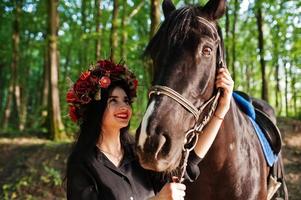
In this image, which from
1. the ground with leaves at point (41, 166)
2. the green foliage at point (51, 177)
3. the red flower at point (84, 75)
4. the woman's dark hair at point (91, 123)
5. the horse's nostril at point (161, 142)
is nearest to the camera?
the horse's nostril at point (161, 142)

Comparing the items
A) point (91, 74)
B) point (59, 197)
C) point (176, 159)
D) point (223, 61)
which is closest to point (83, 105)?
point (91, 74)

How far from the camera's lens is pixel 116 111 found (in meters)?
2.36

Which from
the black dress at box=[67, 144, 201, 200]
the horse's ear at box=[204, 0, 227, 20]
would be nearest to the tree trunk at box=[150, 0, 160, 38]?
the horse's ear at box=[204, 0, 227, 20]

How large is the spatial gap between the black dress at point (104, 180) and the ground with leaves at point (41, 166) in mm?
5141

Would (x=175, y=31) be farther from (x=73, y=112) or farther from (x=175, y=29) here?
(x=73, y=112)

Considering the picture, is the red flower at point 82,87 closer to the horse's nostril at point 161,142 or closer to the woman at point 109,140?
the woman at point 109,140

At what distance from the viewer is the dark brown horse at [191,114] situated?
78.3 inches

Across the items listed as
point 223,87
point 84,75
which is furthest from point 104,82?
point 223,87

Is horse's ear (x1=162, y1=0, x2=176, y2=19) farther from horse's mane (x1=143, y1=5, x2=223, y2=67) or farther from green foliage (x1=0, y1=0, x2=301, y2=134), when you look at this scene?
green foliage (x1=0, y1=0, x2=301, y2=134)

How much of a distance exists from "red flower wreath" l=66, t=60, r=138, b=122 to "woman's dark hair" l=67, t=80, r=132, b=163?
0.11ft

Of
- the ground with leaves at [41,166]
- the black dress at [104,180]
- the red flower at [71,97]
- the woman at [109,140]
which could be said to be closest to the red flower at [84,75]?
the woman at [109,140]

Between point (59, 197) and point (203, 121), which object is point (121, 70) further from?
point (59, 197)

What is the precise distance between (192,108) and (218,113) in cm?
37

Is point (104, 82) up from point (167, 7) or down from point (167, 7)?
down
